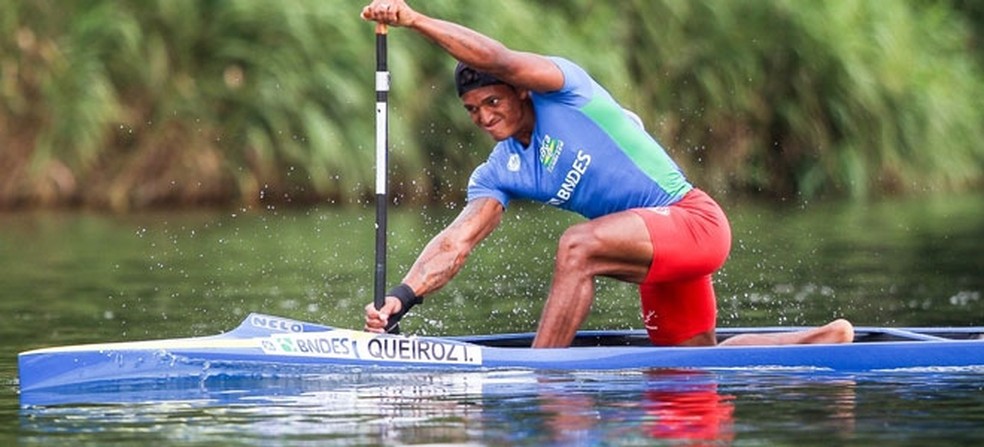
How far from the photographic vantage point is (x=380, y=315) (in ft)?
36.1

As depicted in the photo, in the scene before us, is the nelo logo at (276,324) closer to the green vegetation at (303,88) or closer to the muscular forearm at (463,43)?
the muscular forearm at (463,43)

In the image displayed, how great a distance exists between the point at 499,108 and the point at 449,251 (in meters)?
0.81

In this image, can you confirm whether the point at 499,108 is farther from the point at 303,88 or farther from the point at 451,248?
the point at 303,88

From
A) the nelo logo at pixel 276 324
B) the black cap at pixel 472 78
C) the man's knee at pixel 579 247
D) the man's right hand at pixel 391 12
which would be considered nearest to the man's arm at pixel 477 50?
the man's right hand at pixel 391 12

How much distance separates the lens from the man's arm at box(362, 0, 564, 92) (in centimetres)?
1052

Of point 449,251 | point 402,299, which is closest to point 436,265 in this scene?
point 449,251

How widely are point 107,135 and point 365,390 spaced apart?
14.5 m

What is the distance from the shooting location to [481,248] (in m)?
20.6

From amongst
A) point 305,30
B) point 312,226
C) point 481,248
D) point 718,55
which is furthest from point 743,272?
point 718,55

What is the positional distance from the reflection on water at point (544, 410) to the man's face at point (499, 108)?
3.96 feet

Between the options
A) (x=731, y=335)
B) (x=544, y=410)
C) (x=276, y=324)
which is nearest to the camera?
(x=544, y=410)

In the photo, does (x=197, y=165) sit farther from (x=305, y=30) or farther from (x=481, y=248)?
(x=481, y=248)

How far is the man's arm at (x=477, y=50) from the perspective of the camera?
1052 cm

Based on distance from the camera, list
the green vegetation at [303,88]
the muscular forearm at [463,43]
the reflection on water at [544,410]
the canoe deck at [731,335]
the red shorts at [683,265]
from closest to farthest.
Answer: the reflection on water at [544,410], the muscular forearm at [463,43], the red shorts at [683,265], the canoe deck at [731,335], the green vegetation at [303,88]
